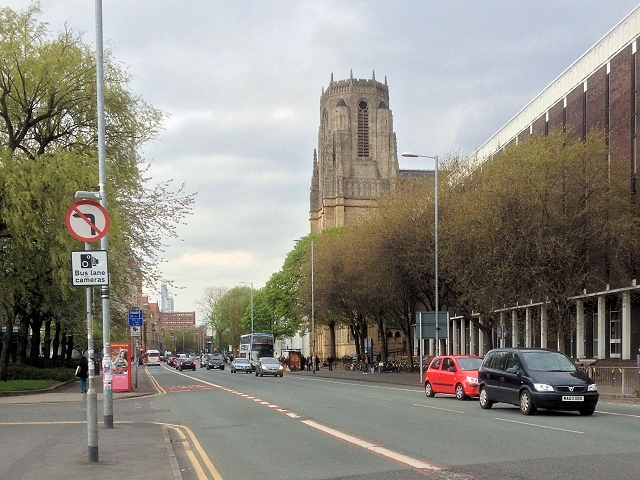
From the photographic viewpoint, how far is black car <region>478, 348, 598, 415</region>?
61.7 ft

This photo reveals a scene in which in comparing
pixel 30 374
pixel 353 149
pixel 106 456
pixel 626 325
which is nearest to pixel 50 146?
pixel 30 374

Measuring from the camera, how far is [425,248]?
45.5m

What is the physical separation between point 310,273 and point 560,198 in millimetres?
37649

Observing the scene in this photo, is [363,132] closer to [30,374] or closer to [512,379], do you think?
[30,374]

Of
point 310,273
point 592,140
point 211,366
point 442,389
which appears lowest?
point 211,366

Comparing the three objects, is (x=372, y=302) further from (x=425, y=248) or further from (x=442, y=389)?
(x=442, y=389)

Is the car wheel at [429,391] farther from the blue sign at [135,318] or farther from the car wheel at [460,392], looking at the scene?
the blue sign at [135,318]

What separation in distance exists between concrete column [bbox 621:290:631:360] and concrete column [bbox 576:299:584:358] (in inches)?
192

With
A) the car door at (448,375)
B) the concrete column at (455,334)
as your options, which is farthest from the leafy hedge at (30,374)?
the concrete column at (455,334)

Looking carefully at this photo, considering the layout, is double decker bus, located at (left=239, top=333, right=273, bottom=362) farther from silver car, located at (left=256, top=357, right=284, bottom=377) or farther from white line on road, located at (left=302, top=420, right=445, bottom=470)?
white line on road, located at (left=302, top=420, right=445, bottom=470)

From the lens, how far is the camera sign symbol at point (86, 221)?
11430 mm

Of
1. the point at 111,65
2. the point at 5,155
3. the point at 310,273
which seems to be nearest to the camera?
the point at 5,155

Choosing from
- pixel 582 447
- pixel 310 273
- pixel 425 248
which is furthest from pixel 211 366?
pixel 582 447

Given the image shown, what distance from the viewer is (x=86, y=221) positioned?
455 inches
